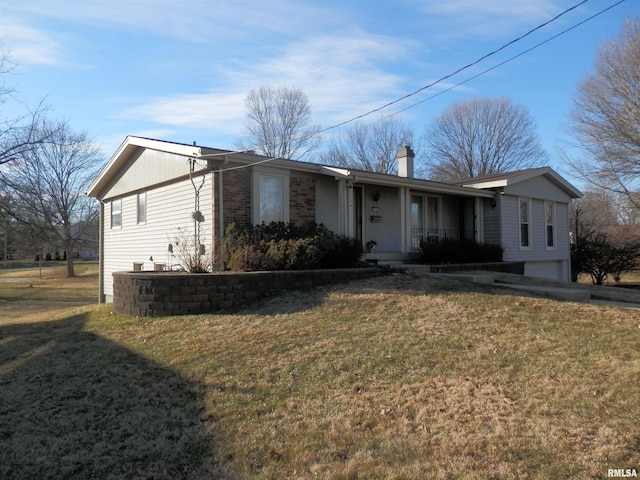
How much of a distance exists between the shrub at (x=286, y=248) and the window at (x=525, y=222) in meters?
8.41

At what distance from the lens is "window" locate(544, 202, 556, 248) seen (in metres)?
18.7

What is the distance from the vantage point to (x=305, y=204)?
1238 centimetres

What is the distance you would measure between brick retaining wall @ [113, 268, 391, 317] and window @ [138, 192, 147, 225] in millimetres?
5600

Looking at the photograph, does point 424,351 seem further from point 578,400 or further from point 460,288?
point 460,288

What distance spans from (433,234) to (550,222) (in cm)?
589

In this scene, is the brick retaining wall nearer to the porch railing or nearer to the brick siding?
the brick siding

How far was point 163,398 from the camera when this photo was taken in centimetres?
507

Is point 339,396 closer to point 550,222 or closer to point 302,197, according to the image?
point 302,197

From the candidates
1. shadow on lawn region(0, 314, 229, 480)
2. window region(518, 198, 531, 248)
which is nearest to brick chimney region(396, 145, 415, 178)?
window region(518, 198, 531, 248)

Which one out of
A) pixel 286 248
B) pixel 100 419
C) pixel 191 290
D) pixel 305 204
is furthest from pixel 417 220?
pixel 100 419

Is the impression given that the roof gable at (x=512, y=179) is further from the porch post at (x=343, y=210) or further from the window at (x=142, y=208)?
the window at (x=142, y=208)

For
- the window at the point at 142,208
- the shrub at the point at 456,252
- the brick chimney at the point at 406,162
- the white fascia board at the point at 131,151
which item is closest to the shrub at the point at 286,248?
the white fascia board at the point at 131,151

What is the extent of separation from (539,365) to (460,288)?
4.37 m

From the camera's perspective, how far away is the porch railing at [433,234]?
49.9ft
